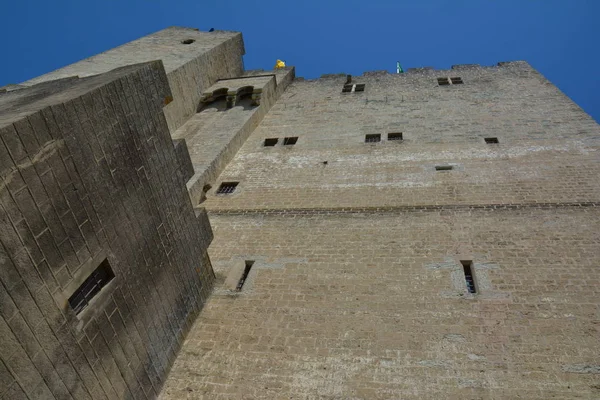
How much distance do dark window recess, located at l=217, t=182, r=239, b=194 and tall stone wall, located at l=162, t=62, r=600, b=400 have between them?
16cm

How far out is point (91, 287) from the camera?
528cm

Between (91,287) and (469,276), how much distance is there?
5706 mm

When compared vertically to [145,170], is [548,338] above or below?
below

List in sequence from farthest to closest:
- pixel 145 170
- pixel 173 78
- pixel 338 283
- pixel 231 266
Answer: pixel 173 78 → pixel 231 266 → pixel 338 283 → pixel 145 170

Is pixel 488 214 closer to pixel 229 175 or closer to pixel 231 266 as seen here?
pixel 231 266

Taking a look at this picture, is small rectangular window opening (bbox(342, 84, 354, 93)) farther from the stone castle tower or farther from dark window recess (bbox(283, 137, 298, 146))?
the stone castle tower

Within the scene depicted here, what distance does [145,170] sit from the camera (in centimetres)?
623

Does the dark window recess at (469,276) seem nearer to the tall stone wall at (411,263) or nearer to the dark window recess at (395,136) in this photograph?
the tall stone wall at (411,263)

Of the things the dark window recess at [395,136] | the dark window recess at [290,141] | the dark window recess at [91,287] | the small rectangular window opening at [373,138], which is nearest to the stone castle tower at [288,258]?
the dark window recess at [91,287]

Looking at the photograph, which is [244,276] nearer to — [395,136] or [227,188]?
[227,188]

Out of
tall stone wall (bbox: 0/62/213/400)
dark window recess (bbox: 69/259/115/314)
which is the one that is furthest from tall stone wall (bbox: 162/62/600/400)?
dark window recess (bbox: 69/259/115/314)

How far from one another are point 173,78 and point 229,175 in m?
4.30

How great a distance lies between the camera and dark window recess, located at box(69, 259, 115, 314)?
502 cm

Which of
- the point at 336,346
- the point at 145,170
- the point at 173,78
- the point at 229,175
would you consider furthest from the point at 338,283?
the point at 173,78
